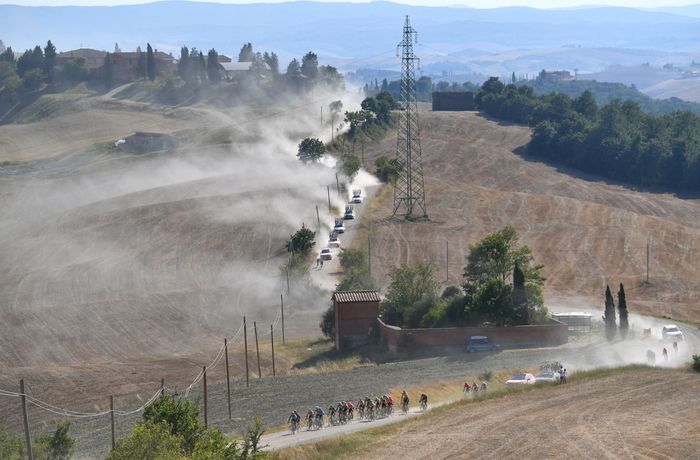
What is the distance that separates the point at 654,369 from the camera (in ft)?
128

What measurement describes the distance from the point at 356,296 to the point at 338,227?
24876 mm

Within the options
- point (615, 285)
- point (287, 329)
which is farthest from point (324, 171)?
point (287, 329)

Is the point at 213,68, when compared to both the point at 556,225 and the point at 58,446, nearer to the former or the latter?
the point at 556,225

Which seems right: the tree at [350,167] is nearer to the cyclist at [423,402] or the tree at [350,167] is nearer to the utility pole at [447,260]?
the utility pole at [447,260]

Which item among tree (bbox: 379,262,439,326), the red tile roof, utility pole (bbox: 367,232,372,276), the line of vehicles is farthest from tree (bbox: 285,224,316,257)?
the red tile roof

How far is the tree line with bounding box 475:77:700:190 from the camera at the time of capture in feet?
341

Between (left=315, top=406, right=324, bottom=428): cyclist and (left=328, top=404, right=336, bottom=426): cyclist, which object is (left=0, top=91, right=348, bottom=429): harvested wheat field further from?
(left=315, top=406, right=324, bottom=428): cyclist

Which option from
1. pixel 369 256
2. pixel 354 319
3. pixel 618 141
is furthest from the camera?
pixel 618 141

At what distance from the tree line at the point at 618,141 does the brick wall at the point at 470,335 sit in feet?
198

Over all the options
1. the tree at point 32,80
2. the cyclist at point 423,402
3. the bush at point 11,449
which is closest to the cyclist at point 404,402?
the cyclist at point 423,402

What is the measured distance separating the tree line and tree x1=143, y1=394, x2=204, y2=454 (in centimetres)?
8308

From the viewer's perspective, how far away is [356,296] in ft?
161

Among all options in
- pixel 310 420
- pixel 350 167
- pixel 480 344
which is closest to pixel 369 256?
pixel 480 344

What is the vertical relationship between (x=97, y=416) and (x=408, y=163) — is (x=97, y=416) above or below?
below
